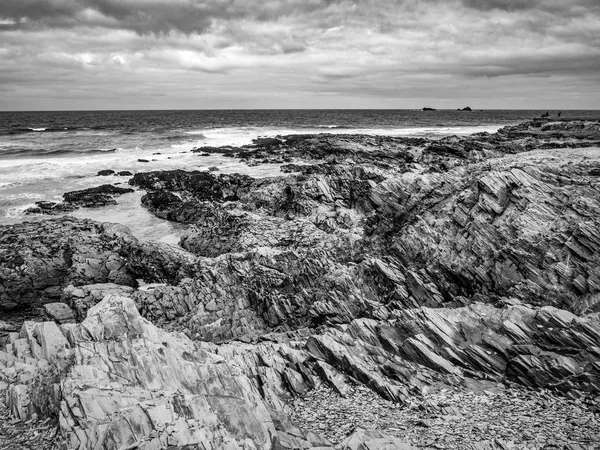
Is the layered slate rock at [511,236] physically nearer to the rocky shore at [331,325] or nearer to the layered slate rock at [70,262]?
the rocky shore at [331,325]

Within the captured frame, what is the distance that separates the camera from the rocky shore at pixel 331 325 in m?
9.62

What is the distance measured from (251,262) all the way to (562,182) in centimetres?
1353

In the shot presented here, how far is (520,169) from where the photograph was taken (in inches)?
718

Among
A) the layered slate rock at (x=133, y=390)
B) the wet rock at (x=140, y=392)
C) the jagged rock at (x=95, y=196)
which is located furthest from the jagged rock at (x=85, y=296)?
the jagged rock at (x=95, y=196)

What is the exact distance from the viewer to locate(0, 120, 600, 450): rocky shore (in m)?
9.62

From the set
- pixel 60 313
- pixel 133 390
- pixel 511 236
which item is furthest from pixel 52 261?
pixel 511 236

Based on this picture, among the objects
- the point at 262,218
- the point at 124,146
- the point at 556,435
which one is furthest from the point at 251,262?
the point at 124,146

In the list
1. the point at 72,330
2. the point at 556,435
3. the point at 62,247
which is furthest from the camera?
the point at 62,247

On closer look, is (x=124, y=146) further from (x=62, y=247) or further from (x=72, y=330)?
(x=72, y=330)

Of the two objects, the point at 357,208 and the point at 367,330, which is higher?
the point at 357,208

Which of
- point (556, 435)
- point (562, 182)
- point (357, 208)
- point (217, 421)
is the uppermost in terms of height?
point (562, 182)

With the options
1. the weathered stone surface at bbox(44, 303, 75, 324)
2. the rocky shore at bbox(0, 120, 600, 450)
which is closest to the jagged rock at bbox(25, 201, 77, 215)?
the rocky shore at bbox(0, 120, 600, 450)

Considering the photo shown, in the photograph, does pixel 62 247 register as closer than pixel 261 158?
Yes

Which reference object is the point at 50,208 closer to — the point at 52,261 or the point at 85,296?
the point at 52,261
